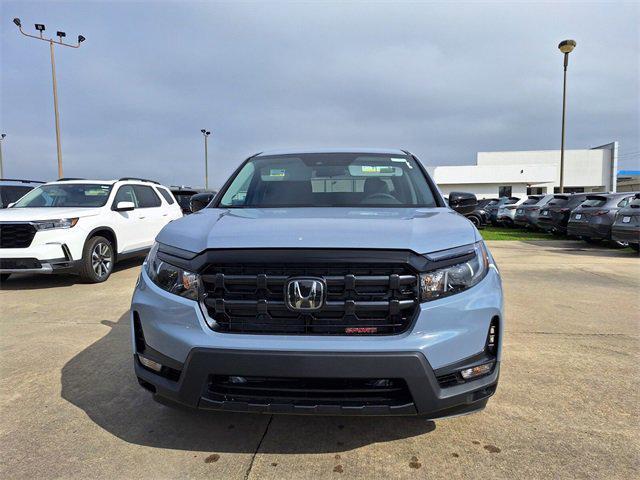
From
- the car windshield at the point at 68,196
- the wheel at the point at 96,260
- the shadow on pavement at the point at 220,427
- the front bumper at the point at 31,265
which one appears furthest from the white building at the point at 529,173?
the shadow on pavement at the point at 220,427

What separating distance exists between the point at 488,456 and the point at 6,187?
10542mm

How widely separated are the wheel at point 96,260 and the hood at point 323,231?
481cm

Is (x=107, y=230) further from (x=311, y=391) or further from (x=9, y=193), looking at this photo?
(x=311, y=391)

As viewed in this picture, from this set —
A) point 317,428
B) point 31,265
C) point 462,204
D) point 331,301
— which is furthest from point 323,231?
point 31,265

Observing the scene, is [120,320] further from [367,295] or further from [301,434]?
[367,295]

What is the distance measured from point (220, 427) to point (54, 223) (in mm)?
5293

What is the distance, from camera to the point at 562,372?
3332 millimetres


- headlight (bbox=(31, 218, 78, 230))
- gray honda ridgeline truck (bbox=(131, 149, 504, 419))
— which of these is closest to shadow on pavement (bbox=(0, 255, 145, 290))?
headlight (bbox=(31, 218, 78, 230))

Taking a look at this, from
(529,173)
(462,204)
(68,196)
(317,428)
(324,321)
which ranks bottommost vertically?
(317,428)

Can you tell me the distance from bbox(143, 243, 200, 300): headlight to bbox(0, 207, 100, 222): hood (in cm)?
509

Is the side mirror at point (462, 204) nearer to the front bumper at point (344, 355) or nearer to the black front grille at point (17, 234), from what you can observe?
the front bumper at point (344, 355)

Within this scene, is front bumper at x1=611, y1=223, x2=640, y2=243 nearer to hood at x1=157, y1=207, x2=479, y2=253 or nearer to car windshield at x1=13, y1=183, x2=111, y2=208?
hood at x1=157, y1=207, x2=479, y2=253

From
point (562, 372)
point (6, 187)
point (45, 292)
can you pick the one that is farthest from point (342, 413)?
point (6, 187)

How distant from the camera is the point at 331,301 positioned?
2045 millimetres
